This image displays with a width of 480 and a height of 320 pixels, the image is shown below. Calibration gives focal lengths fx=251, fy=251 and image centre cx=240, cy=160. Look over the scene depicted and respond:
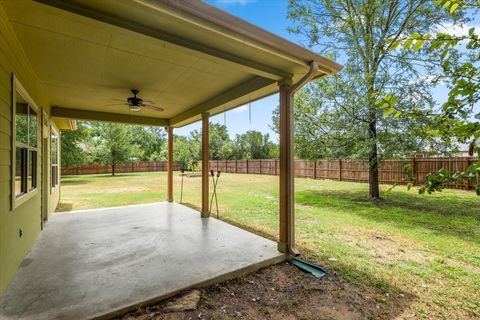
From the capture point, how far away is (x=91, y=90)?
14.9 ft

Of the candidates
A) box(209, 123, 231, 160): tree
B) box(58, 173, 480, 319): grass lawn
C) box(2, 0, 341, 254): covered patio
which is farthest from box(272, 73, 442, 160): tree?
box(209, 123, 231, 160): tree

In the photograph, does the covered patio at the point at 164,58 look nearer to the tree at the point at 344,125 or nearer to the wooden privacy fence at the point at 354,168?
the tree at the point at 344,125

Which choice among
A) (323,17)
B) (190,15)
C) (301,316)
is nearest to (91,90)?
(190,15)

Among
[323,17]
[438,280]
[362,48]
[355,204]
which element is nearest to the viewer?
[438,280]

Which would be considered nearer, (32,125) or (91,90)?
(32,125)

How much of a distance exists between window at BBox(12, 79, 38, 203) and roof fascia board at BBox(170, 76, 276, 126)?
285 cm

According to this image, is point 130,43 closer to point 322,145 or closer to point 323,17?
point 322,145

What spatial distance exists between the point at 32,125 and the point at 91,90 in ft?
3.61

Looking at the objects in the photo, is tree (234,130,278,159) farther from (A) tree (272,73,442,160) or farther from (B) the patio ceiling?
(B) the patio ceiling

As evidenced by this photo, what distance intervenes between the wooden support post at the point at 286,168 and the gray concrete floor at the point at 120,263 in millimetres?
281

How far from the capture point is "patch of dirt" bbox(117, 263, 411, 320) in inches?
90.5

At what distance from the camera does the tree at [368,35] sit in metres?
7.49

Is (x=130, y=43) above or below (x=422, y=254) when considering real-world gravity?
above

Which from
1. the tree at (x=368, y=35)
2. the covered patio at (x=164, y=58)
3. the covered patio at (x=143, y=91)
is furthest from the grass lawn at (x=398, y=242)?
the tree at (x=368, y=35)
